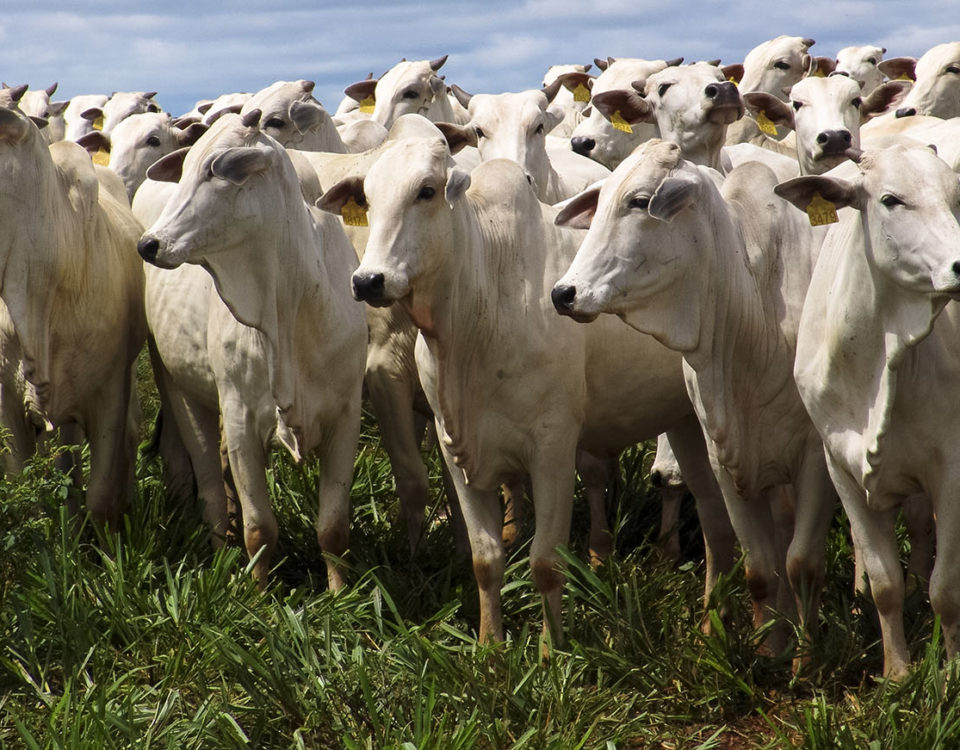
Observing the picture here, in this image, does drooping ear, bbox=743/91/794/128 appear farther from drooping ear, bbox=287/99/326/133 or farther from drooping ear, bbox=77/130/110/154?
drooping ear, bbox=77/130/110/154

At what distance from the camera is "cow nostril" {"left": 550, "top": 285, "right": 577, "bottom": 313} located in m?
4.73

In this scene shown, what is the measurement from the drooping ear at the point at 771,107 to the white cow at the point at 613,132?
2.37ft

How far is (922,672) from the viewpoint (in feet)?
14.4

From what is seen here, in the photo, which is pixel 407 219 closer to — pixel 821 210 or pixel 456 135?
pixel 821 210

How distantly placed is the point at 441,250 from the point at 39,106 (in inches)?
312

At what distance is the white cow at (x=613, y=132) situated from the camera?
356 inches

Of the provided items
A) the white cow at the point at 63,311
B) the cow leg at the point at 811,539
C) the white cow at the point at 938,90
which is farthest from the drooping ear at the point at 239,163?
the white cow at the point at 938,90

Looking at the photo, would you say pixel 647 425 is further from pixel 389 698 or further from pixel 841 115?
pixel 841 115

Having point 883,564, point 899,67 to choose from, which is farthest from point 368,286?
point 899,67

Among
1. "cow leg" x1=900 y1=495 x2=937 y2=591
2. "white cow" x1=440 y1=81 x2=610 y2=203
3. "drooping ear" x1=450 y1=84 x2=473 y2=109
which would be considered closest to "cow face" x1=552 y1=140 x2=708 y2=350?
"cow leg" x1=900 y1=495 x2=937 y2=591

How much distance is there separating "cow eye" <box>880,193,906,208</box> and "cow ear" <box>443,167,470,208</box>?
62.6 inches

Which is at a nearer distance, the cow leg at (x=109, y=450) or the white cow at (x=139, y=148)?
the cow leg at (x=109, y=450)

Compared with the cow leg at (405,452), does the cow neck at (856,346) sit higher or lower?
higher

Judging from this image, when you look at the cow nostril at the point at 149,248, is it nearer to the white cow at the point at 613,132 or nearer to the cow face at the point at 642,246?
the cow face at the point at 642,246
